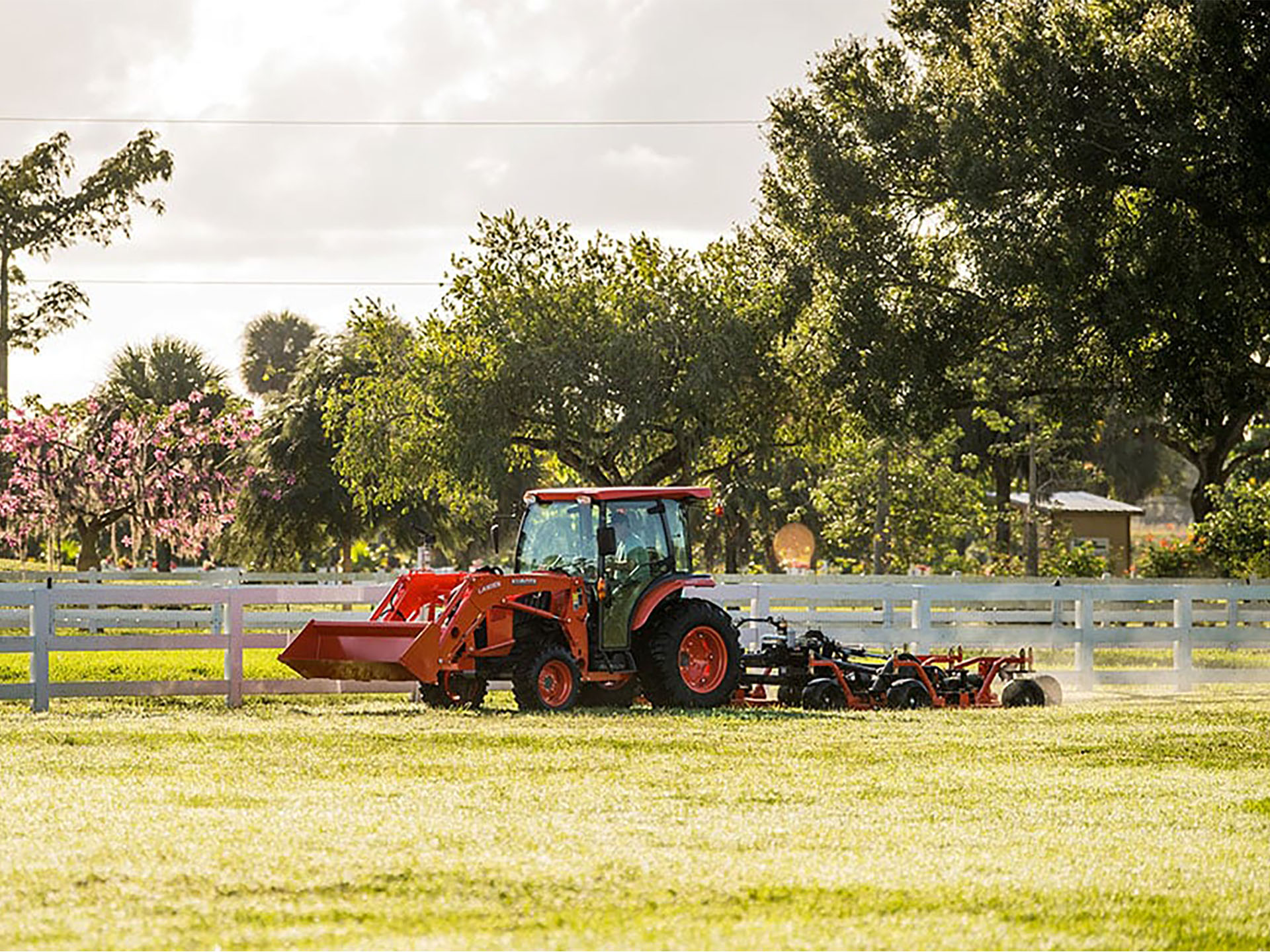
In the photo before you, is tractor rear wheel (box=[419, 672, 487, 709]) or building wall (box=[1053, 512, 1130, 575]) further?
building wall (box=[1053, 512, 1130, 575])

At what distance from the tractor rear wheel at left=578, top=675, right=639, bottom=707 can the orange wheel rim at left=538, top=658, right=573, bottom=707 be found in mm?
866

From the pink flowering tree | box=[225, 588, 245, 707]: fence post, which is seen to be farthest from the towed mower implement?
the pink flowering tree

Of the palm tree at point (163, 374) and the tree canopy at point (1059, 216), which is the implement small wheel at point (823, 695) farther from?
the palm tree at point (163, 374)

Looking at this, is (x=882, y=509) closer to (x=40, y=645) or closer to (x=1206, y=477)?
(x=1206, y=477)

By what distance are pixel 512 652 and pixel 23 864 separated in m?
9.39

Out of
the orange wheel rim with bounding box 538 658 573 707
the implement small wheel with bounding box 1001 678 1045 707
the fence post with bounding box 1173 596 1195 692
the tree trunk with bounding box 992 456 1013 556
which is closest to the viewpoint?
the orange wheel rim with bounding box 538 658 573 707

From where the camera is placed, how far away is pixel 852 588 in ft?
75.3

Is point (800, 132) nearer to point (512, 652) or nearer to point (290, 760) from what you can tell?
point (512, 652)

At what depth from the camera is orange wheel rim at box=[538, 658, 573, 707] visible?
1845cm

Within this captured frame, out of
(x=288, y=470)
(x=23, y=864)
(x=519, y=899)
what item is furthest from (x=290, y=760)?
(x=288, y=470)

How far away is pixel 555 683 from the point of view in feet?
61.1

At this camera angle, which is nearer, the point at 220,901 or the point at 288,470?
the point at 220,901

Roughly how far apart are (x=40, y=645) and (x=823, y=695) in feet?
22.0

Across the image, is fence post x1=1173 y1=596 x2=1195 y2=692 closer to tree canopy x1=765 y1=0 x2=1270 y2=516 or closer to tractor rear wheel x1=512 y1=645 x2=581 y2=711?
tree canopy x1=765 y1=0 x2=1270 y2=516
